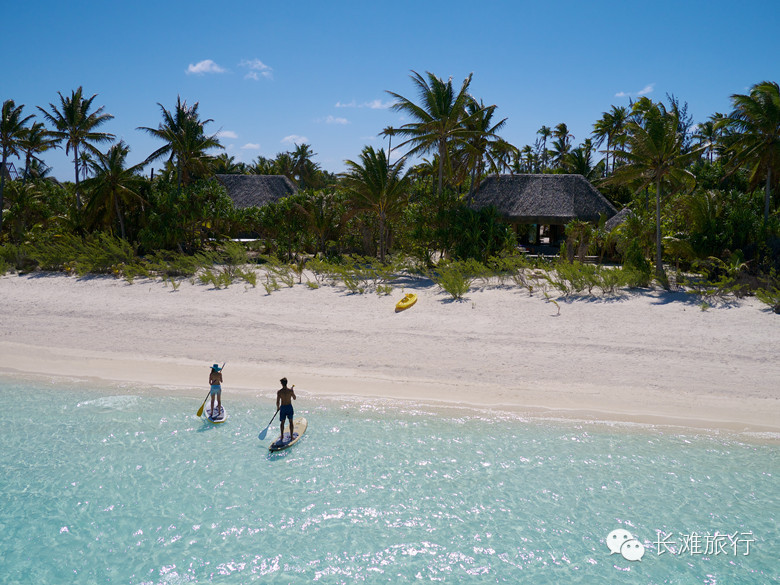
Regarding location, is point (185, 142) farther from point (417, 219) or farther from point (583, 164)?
point (583, 164)

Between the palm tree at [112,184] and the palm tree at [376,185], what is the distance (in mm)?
9399

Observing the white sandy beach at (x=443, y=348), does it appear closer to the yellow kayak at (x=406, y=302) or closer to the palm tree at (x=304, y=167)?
the yellow kayak at (x=406, y=302)

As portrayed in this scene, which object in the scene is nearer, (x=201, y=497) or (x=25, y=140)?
(x=201, y=497)

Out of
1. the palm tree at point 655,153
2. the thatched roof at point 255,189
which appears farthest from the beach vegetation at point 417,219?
the thatched roof at point 255,189

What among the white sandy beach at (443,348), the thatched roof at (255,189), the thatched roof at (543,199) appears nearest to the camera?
the white sandy beach at (443,348)

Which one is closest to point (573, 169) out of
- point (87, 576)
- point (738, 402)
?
point (738, 402)

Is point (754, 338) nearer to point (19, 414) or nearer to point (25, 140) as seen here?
point (19, 414)

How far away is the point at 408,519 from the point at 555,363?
5.71m

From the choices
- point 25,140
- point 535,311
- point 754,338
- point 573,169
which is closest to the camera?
point 754,338

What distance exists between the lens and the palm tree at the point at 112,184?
21953 millimetres

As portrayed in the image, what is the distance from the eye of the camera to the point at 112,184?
21984 millimetres

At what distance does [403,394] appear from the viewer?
9.29 m

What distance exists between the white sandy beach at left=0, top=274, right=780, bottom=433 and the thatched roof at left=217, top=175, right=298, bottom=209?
16.1 m

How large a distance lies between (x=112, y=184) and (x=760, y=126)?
24.4 metres
